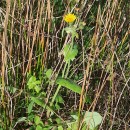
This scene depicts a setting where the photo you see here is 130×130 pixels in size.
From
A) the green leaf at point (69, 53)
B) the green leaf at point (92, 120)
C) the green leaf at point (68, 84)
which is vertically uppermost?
the green leaf at point (69, 53)

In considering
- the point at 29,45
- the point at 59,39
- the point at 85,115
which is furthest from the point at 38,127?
the point at 59,39

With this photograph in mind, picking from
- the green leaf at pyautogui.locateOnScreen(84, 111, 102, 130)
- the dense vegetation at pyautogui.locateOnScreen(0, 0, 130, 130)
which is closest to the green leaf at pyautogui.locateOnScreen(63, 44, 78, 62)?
the dense vegetation at pyautogui.locateOnScreen(0, 0, 130, 130)

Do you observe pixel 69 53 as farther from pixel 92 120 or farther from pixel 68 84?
pixel 92 120

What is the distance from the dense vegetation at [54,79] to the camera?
3.27 feet

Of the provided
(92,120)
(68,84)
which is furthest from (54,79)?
(92,120)

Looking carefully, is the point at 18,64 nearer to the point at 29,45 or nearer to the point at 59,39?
the point at 29,45

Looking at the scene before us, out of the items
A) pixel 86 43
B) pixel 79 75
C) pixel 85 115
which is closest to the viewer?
pixel 85 115

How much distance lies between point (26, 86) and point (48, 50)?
6.3 inches

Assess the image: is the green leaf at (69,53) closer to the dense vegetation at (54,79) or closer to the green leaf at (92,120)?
the dense vegetation at (54,79)

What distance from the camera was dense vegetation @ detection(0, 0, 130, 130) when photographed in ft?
3.27

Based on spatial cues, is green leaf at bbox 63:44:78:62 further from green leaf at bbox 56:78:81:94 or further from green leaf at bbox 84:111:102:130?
green leaf at bbox 84:111:102:130

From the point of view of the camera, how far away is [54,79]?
1.03 m

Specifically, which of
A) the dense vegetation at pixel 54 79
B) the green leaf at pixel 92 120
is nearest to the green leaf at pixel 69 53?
the dense vegetation at pixel 54 79

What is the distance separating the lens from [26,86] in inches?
45.5
